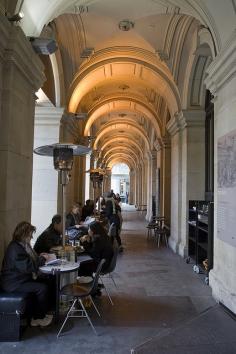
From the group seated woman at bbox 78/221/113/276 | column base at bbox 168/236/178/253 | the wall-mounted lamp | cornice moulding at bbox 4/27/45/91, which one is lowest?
column base at bbox 168/236/178/253

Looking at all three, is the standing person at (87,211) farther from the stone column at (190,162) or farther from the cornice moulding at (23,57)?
the cornice moulding at (23,57)

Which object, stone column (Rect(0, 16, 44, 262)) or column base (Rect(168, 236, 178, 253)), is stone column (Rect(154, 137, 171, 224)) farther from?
stone column (Rect(0, 16, 44, 262))

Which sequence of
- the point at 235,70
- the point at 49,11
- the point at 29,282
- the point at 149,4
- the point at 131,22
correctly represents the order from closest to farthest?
1. the point at 29,282
2. the point at 235,70
3. the point at 49,11
4. the point at 149,4
5. the point at 131,22

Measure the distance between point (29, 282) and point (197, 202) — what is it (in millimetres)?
4798

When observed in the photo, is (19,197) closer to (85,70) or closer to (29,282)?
(29,282)

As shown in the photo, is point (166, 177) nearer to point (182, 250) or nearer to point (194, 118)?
point (182, 250)

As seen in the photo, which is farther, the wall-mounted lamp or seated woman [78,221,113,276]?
seated woman [78,221,113,276]

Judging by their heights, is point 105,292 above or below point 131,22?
below

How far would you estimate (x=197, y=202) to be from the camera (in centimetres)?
781

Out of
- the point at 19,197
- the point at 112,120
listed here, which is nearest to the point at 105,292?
the point at 19,197

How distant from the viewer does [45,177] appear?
8.20 metres

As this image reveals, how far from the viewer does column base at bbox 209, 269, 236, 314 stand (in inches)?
186

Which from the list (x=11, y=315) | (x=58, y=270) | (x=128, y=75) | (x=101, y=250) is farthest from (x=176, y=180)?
(x=11, y=315)

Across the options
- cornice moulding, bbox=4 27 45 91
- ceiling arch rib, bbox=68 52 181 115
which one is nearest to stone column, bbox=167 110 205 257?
ceiling arch rib, bbox=68 52 181 115
